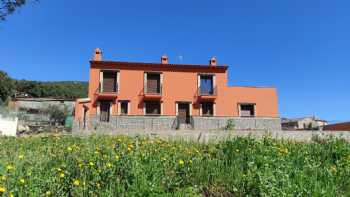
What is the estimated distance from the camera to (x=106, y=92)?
27172mm

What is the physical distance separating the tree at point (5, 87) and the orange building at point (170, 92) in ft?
77.2

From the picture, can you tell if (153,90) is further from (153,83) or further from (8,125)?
(8,125)

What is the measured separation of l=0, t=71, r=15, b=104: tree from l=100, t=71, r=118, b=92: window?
Result: 23.8 metres

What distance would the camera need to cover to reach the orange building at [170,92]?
1071 inches

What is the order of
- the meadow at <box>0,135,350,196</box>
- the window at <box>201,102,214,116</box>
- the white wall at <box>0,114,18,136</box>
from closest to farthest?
the meadow at <box>0,135,350,196</box>, the white wall at <box>0,114,18,136</box>, the window at <box>201,102,214,116</box>

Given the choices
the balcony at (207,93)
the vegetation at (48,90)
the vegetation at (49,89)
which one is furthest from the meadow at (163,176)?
the vegetation at (49,89)

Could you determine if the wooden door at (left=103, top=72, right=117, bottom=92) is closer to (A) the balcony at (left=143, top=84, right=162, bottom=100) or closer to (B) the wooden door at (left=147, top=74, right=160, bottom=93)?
Answer: (A) the balcony at (left=143, top=84, right=162, bottom=100)

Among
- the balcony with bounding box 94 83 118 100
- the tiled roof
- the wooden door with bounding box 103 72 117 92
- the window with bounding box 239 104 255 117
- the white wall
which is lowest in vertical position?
the white wall

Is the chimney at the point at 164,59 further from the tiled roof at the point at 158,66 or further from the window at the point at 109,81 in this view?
the window at the point at 109,81

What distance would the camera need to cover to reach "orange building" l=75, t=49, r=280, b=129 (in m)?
27.2

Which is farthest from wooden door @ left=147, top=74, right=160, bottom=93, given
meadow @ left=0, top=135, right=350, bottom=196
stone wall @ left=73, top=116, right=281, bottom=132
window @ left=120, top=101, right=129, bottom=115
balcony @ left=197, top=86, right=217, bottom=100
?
meadow @ left=0, top=135, right=350, bottom=196

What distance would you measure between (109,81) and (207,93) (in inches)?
360

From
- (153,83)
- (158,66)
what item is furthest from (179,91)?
(158,66)

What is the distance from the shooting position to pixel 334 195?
383 centimetres
